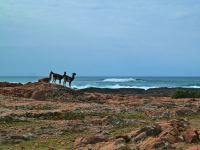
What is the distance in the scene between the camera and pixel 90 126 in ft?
60.7

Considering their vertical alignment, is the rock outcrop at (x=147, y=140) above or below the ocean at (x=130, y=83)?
below

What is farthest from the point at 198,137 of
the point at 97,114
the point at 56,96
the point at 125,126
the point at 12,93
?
the point at 12,93

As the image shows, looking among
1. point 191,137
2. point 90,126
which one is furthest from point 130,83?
point 191,137

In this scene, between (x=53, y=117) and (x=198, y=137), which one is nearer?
(x=198, y=137)

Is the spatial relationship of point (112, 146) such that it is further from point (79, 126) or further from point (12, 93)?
point (12, 93)

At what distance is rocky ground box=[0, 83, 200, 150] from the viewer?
44.0ft

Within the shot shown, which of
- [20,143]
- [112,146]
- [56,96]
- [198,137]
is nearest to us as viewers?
[112,146]

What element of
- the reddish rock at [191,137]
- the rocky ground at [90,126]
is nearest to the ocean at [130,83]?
the rocky ground at [90,126]

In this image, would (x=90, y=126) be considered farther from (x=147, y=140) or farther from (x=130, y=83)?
(x=130, y=83)

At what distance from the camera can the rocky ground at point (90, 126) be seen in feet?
44.0

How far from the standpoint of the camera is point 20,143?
14766 millimetres

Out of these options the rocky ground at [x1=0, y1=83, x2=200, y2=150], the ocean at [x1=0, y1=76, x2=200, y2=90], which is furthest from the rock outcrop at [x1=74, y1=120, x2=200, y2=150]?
the ocean at [x1=0, y1=76, x2=200, y2=90]

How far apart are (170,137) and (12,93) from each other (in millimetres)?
20636

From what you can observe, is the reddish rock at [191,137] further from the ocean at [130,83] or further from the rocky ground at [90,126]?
the ocean at [130,83]
